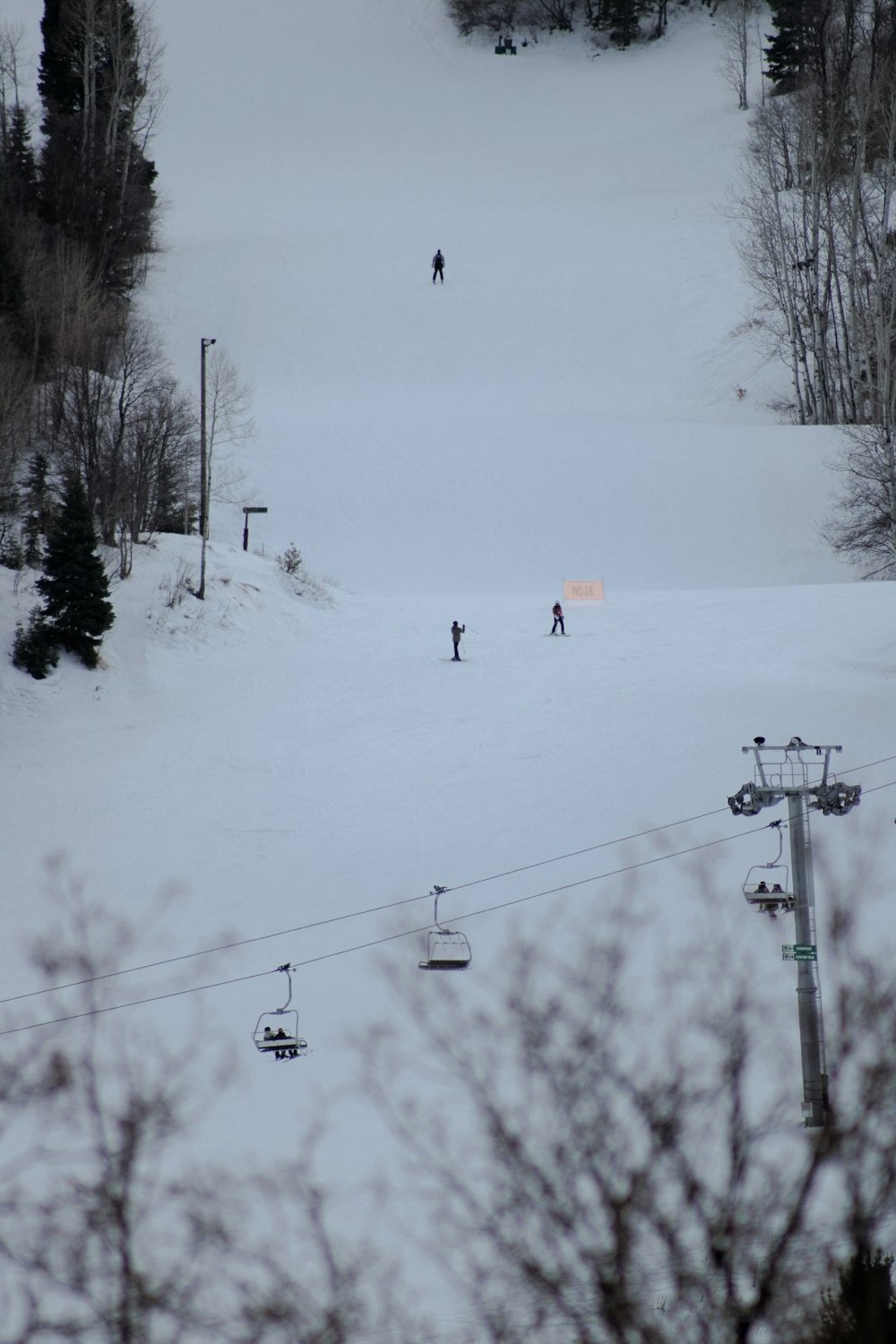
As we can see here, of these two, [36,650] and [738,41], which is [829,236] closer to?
[36,650]

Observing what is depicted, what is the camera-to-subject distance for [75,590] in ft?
91.4

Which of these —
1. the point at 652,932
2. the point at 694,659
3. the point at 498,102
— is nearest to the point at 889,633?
the point at 694,659

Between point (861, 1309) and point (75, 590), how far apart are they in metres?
24.2

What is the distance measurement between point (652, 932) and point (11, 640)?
51.7 ft

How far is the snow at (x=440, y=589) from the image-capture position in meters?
19.4

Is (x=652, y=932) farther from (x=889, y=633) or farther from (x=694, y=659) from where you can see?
(x=889, y=633)

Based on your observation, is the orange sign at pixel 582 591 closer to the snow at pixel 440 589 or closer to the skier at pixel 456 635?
the snow at pixel 440 589

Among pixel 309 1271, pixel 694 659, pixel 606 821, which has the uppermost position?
pixel 694 659

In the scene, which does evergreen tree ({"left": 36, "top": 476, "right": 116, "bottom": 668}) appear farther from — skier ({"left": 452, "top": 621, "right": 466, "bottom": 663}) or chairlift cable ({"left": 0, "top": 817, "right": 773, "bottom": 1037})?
chairlift cable ({"left": 0, "top": 817, "right": 773, "bottom": 1037})

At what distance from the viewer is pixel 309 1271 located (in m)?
11.4

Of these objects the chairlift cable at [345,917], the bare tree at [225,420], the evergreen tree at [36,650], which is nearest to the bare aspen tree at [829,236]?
the bare tree at [225,420]

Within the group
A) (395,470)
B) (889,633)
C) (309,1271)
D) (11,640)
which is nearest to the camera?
(309,1271)

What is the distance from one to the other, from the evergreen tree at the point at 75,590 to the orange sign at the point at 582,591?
1371 cm

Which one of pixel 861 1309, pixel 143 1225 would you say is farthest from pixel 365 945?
pixel 861 1309
